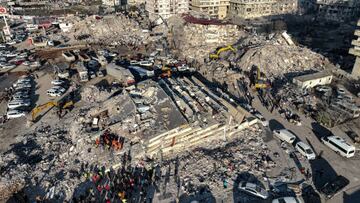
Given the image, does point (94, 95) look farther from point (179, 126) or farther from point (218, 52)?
point (218, 52)

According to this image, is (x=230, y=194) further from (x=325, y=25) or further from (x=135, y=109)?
(x=325, y=25)

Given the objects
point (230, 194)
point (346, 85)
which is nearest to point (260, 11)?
point (346, 85)

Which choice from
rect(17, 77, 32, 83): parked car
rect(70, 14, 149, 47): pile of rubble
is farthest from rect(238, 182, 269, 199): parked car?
rect(70, 14, 149, 47): pile of rubble

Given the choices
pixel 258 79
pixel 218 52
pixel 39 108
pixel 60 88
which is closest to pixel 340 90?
pixel 258 79

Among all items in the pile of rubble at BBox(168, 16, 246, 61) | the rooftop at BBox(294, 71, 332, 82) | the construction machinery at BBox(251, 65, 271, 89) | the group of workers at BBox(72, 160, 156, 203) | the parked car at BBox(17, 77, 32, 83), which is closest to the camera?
the group of workers at BBox(72, 160, 156, 203)

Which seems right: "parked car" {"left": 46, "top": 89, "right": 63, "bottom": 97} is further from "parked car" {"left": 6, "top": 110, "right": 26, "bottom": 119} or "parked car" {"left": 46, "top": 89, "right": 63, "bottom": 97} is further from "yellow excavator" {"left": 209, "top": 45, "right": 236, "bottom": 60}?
"yellow excavator" {"left": 209, "top": 45, "right": 236, "bottom": 60}

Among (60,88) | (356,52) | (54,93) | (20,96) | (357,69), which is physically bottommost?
(20,96)
